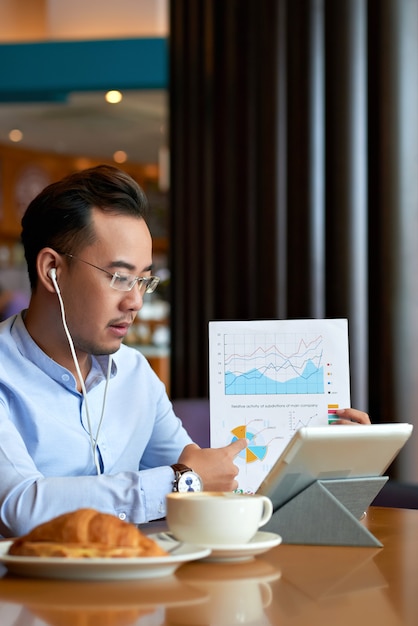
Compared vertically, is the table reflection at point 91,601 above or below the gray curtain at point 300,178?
below

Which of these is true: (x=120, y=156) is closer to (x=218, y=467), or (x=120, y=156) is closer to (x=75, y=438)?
(x=75, y=438)

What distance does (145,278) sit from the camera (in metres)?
1.90

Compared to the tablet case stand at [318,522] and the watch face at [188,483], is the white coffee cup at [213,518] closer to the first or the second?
the tablet case stand at [318,522]

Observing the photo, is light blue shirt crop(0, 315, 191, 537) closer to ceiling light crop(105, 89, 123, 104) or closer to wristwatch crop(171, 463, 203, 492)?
wristwatch crop(171, 463, 203, 492)

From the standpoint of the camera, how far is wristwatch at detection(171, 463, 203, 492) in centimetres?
166

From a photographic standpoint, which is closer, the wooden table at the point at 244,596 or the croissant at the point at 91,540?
the wooden table at the point at 244,596

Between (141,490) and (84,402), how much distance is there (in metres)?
0.35

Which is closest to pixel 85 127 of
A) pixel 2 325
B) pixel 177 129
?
pixel 177 129

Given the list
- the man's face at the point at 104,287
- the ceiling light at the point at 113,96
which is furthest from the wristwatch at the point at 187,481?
the ceiling light at the point at 113,96

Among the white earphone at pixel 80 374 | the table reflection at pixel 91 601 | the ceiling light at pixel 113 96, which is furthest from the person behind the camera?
the ceiling light at pixel 113 96

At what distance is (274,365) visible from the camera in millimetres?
1759

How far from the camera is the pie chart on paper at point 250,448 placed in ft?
5.75

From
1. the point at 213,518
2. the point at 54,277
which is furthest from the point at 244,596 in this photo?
the point at 54,277

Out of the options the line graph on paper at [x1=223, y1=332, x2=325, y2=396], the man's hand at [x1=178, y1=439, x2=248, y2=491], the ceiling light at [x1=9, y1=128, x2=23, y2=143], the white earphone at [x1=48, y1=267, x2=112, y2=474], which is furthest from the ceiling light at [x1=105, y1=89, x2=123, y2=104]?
the man's hand at [x1=178, y1=439, x2=248, y2=491]
